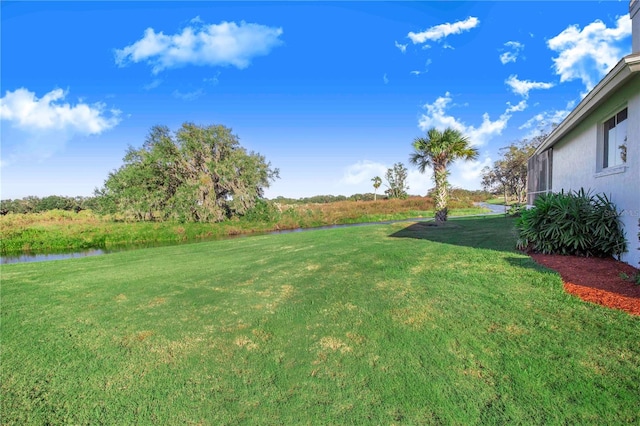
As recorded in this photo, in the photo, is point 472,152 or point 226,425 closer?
point 226,425

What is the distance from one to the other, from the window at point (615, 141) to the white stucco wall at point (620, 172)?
15 centimetres

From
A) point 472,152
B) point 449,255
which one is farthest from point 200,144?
point 449,255

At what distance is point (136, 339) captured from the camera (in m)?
3.44

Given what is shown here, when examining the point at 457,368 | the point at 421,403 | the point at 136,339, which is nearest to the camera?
the point at 421,403

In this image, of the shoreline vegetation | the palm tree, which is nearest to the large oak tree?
the shoreline vegetation

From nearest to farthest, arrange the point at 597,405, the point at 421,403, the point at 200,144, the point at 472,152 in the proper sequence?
1. the point at 597,405
2. the point at 421,403
3. the point at 472,152
4. the point at 200,144

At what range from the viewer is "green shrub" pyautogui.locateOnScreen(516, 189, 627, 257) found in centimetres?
574

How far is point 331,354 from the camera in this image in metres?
2.89

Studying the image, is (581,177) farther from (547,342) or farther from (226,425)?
(226,425)

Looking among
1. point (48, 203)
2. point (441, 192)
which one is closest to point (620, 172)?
point (441, 192)

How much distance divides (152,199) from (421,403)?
26.7 meters

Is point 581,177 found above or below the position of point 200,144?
below

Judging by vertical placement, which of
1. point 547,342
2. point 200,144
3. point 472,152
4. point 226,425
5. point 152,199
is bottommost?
point 226,425

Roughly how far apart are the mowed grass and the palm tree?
11.4 meters
